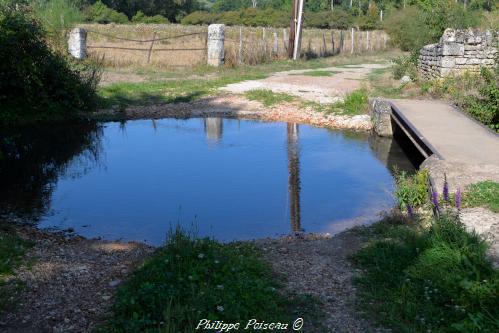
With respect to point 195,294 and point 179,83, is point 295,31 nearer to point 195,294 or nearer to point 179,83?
point 179,83

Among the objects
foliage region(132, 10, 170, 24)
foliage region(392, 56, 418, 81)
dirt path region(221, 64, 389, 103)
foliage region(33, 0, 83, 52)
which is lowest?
dirt path region(221, 64, 389, 103)

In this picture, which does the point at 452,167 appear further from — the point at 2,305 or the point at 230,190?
the point at 2,305

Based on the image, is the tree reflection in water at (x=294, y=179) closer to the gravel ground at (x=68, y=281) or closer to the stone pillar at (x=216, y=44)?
the gravel ground at (x=68, y=281)

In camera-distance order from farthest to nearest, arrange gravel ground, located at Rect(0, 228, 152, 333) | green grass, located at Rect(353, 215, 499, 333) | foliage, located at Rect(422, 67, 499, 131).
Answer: foliage, located at Rect(422, 67, 499, 131)
gravel ground, located at Rect(0, 228, 152, 333)
green grass, located at Rect(353, 215, 499, 333)

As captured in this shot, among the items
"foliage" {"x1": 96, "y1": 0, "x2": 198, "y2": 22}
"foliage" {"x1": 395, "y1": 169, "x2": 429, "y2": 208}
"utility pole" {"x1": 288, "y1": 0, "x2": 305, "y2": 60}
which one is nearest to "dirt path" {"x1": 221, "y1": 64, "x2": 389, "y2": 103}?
"utility pole" {"x1": 288, "y1": 0, "x2": 305, "y2": 60}

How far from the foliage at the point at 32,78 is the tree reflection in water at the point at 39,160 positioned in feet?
2.38

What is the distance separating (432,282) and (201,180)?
16.0 feet

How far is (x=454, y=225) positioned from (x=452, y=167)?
8.60ft

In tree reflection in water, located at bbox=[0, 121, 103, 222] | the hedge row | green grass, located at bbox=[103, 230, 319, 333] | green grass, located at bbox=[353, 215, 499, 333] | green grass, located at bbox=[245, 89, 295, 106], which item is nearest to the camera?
green grass, located at bbox=[103, 230, 319, 333]

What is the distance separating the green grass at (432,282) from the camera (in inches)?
165

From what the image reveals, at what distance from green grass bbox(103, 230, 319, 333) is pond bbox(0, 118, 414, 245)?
1752 millimetres

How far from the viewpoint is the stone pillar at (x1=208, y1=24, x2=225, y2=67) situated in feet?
74.9

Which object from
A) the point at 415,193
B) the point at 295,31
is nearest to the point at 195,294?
the point at 415,193

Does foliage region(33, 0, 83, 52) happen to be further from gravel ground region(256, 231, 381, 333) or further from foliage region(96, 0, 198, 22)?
foliage region(96, 0, 198, 22)
